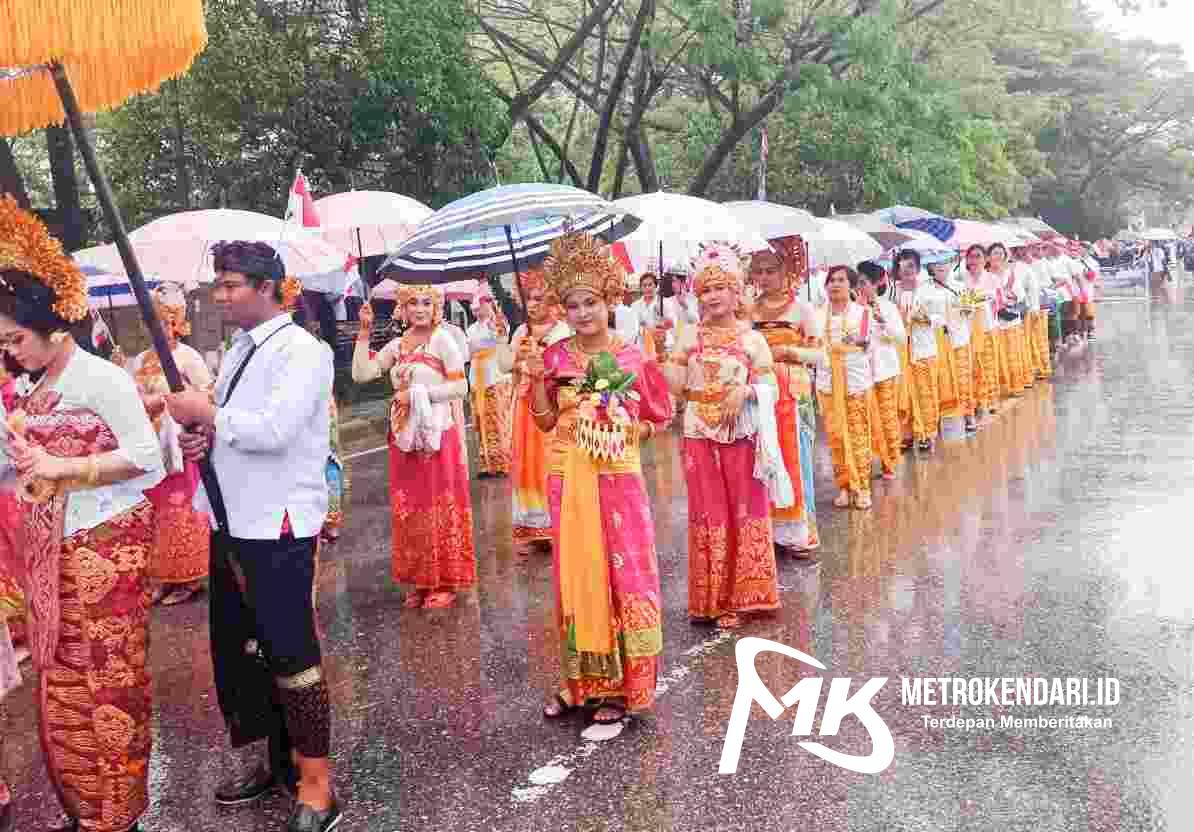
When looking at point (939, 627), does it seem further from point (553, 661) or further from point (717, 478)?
point (553, 661)

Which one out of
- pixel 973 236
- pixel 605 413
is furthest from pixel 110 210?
pixel 973 236

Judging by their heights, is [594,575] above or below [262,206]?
below

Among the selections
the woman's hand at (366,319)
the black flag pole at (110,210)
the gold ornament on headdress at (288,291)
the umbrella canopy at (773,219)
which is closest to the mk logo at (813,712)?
the gold ornament on headdress at (288,291)

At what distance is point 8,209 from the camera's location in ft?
13.6

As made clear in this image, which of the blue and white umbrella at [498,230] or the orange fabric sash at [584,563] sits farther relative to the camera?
the blue and white umbrella at [498,230]

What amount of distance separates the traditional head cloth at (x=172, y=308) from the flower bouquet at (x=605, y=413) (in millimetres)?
3301

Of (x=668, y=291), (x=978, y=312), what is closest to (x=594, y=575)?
(x=978, y=312)

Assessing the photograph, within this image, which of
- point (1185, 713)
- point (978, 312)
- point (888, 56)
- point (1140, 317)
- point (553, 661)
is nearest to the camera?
point (1185, 713)

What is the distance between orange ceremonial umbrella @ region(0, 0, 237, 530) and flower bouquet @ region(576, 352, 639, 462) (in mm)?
1613

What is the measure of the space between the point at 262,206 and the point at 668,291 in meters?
5.41

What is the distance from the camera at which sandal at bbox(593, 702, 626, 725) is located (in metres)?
5.45

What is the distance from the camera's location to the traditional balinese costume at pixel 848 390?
9.88 m

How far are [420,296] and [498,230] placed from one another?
98 cm

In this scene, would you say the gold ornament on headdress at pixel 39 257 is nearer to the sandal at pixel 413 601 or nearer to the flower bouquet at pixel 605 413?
the flower bouquet at pixel 605 413
